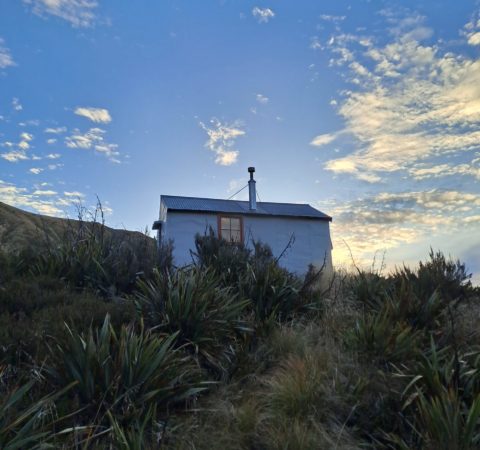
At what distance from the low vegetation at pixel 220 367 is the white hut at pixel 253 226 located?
45.3 feet

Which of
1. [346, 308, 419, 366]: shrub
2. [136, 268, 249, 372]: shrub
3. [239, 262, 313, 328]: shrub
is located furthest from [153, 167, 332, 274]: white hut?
[346, 308, 419, 366]: shrub

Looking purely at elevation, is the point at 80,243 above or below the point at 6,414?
above

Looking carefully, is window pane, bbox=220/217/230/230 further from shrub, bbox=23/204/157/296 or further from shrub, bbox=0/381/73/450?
shrub, bbox=0/381/73/450

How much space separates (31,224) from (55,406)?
128 ft

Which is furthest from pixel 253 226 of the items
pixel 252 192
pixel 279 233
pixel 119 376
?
pixel 119 376

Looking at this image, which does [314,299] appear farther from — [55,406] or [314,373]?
[55,406]

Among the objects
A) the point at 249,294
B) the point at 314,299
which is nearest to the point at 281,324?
the point at 249,294

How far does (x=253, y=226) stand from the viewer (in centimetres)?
2278

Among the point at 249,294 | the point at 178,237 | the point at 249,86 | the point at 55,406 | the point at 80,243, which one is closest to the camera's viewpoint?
the point at 55,406

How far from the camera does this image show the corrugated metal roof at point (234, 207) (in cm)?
2247

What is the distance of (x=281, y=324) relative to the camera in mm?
6586

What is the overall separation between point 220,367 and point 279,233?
18.2m

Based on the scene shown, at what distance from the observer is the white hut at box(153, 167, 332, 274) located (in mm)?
21484

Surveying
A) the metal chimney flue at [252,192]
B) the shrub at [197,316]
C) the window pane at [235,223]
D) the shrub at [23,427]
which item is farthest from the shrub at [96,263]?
the metal chimney flue at [252,192]
